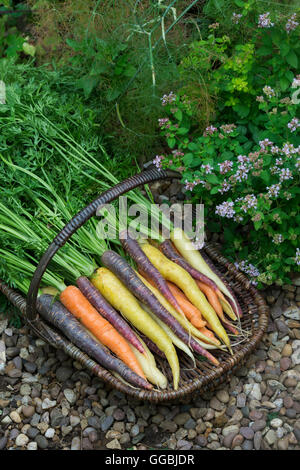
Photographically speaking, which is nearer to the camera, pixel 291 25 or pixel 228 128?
pixel 291 25

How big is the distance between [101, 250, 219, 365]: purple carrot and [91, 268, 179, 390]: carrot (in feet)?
0.11

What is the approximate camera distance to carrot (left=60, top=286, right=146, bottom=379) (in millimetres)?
2346

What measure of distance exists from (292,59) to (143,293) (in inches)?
47.2

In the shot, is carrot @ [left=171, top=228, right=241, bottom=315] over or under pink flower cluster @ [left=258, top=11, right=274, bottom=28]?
under

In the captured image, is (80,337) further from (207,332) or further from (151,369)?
(207,332)

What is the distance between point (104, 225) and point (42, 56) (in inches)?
56.4

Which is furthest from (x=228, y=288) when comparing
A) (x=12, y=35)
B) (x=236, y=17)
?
(x=12, y=35)

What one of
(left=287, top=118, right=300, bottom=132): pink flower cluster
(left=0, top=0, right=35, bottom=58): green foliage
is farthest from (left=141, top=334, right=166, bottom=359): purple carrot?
(left=0, top=0, right=35, bottom=58): green foliage

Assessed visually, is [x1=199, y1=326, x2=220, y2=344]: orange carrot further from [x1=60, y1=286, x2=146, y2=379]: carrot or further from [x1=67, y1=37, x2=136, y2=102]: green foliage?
[x1=67, y1=37, x2=136, y2=102]: green foliage

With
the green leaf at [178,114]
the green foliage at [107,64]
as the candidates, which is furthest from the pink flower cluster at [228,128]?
the green foliage at [107,64]

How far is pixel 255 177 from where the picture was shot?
2463mm

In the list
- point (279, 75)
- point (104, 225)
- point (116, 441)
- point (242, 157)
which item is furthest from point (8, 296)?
point (279, 75)

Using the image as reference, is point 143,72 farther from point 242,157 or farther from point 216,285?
point 216,285

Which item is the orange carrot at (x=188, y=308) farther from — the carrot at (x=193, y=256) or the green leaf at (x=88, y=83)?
the green leaf at (x=88, y=83)
